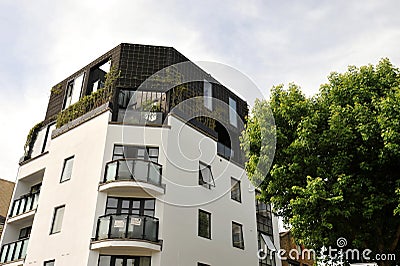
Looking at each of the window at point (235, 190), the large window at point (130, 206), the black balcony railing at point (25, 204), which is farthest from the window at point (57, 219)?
the window at point (235, 190)

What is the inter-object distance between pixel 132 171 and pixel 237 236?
764 centimetres

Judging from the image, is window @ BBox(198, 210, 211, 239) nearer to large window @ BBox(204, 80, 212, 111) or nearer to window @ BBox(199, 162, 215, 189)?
window @ BBox(199, 162, 215, 189)

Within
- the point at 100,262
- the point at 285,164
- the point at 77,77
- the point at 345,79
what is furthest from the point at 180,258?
the point at 77,77

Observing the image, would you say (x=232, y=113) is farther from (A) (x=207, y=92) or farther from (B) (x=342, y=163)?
(B) (x=342, y=163)

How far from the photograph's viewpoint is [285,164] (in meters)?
12.7

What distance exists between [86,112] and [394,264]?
1586 cm

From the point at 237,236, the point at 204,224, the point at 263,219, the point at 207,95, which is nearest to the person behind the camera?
the point at 204,224

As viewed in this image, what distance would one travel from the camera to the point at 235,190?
22469 mm

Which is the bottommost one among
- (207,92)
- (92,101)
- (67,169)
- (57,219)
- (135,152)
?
(57,219)

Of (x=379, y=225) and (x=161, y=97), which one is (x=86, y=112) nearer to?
(x=161, y=97)

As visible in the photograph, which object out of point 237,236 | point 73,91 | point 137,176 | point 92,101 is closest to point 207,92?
point 92,101

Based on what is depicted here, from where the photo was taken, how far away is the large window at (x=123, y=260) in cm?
1597

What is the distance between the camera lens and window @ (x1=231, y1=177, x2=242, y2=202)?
22125 mm

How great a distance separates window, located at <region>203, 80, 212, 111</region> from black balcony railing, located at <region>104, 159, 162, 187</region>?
6509 mm
